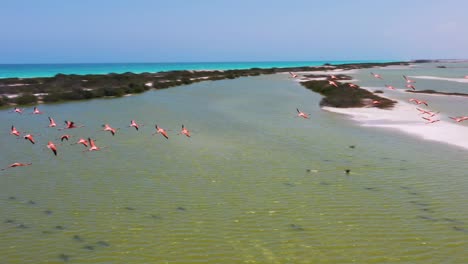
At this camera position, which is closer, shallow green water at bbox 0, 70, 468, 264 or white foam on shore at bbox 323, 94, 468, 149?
shallow green water at bbox 0, 70, 468, 264

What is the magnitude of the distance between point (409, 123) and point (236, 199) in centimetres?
2235

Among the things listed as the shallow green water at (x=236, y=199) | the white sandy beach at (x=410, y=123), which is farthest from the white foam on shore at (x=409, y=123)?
the shallow green water at (x=236, y=199)

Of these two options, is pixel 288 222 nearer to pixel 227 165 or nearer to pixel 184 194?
pixel 184 194

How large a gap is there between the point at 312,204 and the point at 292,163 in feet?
20.8

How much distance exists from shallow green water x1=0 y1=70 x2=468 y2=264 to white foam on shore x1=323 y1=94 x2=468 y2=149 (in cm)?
182

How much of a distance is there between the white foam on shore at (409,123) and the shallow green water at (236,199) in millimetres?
1816

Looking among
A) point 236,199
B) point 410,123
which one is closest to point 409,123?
point 410,123

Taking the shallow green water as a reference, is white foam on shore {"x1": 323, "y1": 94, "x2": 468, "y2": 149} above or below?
above

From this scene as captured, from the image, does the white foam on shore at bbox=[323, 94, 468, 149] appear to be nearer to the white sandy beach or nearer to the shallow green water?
the white sandy beach

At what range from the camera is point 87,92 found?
197 feet

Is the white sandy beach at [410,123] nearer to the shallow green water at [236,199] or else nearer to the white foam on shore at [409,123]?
the white foam on shore at [409,123]

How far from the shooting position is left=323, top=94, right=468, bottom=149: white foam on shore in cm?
2973

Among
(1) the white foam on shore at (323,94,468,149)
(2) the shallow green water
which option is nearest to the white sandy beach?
(1) the white foam on shore at (323,94,468,149)

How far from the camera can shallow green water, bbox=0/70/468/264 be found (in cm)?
1335
